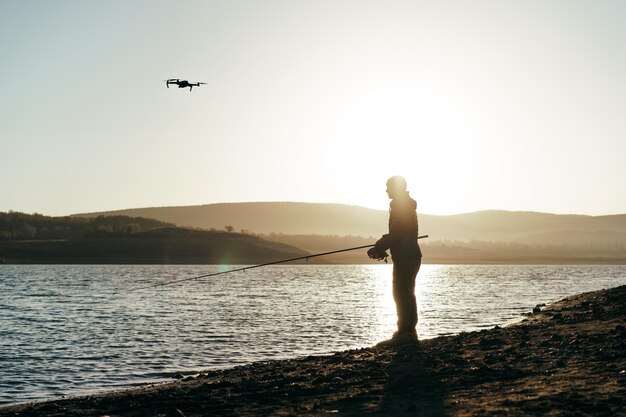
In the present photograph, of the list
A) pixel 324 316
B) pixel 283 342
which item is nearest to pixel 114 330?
pixel 283 342

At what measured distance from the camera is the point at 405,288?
13836mm

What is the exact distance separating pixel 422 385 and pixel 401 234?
16.5ft

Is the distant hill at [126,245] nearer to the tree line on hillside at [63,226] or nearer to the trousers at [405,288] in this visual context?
the tree line on hillside at [63,226]

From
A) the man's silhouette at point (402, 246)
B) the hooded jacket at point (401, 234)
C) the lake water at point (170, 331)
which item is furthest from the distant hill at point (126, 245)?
the hooded jacket at point (401, 234)

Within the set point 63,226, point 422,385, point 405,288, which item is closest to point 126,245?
point 63,226

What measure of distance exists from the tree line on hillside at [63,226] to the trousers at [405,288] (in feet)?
366

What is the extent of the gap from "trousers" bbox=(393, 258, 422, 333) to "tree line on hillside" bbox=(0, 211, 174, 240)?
112 m

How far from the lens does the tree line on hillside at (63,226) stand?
4803 inches

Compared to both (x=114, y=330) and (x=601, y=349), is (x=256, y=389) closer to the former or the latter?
(x=601, y=349)

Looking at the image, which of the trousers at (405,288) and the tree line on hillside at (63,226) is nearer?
the trousers at (405,288)

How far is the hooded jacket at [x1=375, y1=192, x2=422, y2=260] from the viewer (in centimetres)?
1378

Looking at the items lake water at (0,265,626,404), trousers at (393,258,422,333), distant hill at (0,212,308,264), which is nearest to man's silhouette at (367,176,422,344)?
trousers at (393,258,422,333)

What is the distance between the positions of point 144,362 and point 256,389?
22.4ft

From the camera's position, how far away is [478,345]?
12672 millimetres
